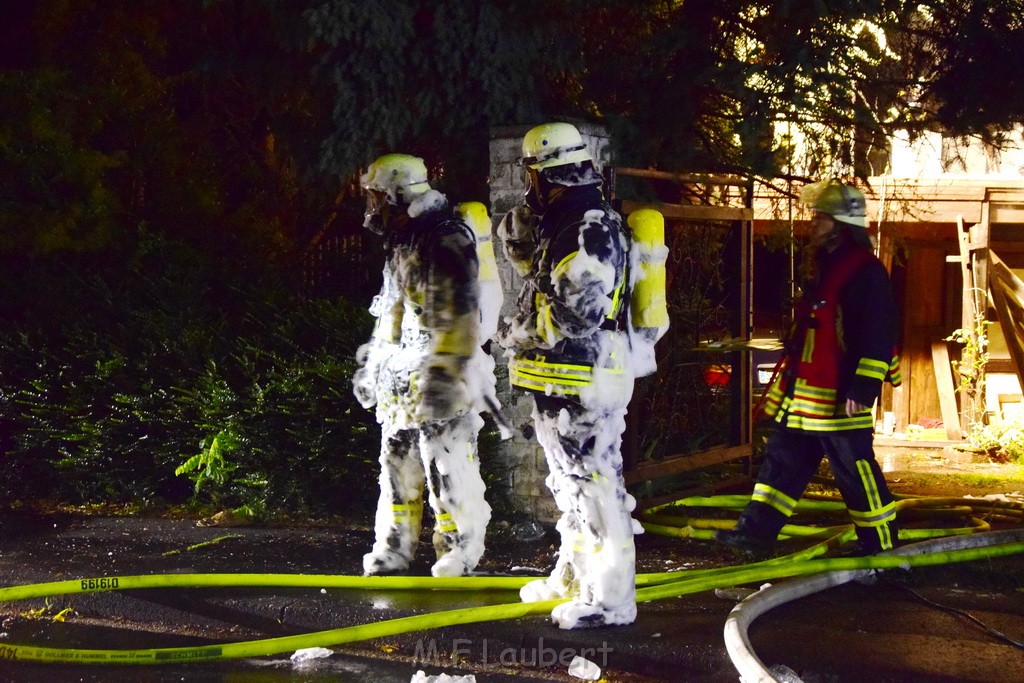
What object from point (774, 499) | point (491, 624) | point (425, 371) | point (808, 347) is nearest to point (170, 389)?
point (425, 371)

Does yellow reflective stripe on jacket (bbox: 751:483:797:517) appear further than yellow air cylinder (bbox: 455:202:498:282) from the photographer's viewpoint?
Yes

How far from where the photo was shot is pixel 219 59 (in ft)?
28.3

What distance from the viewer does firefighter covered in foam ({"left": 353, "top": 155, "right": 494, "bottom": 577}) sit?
5.85m

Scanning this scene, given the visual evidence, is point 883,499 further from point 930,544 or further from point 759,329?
point 759,329

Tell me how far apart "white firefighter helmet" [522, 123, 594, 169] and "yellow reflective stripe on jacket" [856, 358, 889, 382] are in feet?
5.96

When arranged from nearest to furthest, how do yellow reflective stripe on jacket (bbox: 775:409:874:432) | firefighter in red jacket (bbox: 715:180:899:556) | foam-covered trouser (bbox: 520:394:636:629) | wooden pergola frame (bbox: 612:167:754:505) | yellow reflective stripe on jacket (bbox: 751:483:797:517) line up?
foam-covered trouser (bbox: 520:394:636:629) → firefighter in red jacket (bbox: 715:180:899:556) → yellow reflective stripe on jacket (bbox: 775:409:874:432) → yellow reflective stripe on jacket (bbox: 751:483:797:517) → wooden pergola frame (bbox: 612:167:754:505)

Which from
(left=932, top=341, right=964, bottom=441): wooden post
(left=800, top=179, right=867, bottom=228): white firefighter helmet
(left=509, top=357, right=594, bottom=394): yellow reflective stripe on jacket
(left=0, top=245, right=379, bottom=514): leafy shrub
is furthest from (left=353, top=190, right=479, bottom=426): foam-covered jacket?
(left=932, top=341, right=964, bottom=441): wooden post

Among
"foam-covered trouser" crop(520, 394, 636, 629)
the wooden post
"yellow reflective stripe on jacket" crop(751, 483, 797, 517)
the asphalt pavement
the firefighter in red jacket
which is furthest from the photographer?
the wooden post

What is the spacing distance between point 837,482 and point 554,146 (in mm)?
2446

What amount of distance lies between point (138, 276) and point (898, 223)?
6607 millimetres

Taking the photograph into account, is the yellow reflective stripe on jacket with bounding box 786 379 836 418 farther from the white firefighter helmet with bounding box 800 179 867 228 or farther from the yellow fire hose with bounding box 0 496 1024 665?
the white firefighter helmet with bounding box 800 179 867 228

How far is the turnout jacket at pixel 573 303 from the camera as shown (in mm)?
4988

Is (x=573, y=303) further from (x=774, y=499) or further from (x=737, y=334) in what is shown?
(x=737, y=334)

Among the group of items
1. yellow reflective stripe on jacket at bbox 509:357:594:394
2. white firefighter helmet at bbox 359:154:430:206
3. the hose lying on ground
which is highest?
white firefighter helmet at bbox 359:154:430:206
